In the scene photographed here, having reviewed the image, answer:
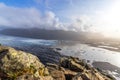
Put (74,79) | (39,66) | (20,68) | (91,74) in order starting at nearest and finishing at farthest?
1. (20,68)
2. (39,66)
3. (74,79)
4. (91,74)

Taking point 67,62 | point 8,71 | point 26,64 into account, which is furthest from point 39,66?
point 67,62

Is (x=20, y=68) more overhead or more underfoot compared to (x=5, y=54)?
more underfoot

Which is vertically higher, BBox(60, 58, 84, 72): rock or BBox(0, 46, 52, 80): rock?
BBox(0, 46, 52, 80): rock

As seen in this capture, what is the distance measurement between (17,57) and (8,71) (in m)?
2.46

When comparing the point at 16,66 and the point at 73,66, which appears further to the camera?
the point at 73,66

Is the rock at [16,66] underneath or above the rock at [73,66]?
above

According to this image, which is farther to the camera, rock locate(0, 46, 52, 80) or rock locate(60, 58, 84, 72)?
rock locate(60, 58, 84, 72)

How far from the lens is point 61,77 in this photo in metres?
35.8

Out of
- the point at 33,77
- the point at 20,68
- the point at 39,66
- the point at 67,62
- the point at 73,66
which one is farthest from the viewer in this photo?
the point at 67,62

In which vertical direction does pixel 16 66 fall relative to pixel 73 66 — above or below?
above

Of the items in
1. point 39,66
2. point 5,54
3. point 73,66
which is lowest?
point 73,66

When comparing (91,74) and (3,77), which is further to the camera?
(91,74)

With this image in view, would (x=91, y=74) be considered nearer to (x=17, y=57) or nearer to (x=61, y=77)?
(x=61, y=77)

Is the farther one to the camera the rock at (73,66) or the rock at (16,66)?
the rock at (73,66)
